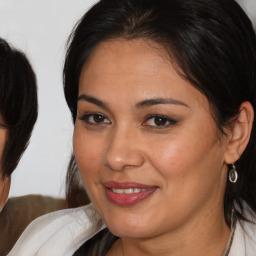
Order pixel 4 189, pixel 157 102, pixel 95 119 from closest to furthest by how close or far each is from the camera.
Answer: pixel 157 102 < pixel 95 119 < pixel 4 189

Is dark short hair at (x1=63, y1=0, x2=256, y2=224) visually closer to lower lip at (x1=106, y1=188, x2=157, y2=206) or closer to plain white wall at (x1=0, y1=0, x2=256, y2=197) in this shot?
lower lip at (x1=106, y1=188, x2=157, y2=206)

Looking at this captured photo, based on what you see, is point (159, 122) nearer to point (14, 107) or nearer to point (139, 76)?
point (139, 76)

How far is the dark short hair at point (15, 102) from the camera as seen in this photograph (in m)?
1.36

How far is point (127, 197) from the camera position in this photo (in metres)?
1.18

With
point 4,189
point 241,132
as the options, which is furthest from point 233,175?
point 4,189

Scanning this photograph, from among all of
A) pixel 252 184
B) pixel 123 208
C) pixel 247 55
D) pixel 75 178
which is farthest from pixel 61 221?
pixel 247 55

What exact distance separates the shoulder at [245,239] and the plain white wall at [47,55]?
1.72ft

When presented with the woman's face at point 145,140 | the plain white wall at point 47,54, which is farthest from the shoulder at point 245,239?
the plain white wall at point 47,54

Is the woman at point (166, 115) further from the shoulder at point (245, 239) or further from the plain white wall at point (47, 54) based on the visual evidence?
the plain white wall at point (47, 54)

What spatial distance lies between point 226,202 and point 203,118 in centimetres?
26

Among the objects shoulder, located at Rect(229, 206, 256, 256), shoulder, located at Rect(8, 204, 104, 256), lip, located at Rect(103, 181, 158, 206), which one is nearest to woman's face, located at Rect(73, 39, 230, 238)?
lip, located at Rect(103, 181, 158, 206)

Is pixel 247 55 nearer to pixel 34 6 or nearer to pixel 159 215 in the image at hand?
pixel 159 215

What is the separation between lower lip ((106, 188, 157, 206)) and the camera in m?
1.17

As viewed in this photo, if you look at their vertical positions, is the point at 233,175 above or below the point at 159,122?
below
